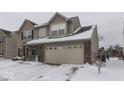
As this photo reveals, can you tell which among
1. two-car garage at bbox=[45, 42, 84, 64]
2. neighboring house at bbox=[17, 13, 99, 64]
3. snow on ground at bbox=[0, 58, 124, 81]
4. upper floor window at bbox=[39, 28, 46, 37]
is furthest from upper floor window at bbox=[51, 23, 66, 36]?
snow on ground at bbox=[0, 58, 124, 81]

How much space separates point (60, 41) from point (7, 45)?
49.9 ft

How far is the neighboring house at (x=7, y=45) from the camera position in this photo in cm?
2611

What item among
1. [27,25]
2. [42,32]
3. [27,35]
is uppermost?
[27,25]

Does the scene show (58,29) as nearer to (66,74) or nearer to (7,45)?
(66,74)

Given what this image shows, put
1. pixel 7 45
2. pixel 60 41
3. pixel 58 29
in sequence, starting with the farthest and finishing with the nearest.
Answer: pixel 7 45
pixel 58 29
pixel 60 41

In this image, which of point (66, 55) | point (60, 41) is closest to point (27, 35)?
point (60, 41)

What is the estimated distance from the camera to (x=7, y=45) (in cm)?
2619

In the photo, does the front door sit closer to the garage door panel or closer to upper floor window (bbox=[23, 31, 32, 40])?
the garage door panel

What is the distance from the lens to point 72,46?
14938 millimetres

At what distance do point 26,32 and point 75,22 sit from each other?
29.5ft

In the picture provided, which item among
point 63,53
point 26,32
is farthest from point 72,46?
point 26,32

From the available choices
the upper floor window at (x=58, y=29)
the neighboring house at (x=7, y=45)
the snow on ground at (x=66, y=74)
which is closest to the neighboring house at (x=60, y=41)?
the upper floor window at (x=58, y=29)

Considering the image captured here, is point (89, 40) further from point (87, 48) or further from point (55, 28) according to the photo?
point (55, 28)

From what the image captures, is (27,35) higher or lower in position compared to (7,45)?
higher
